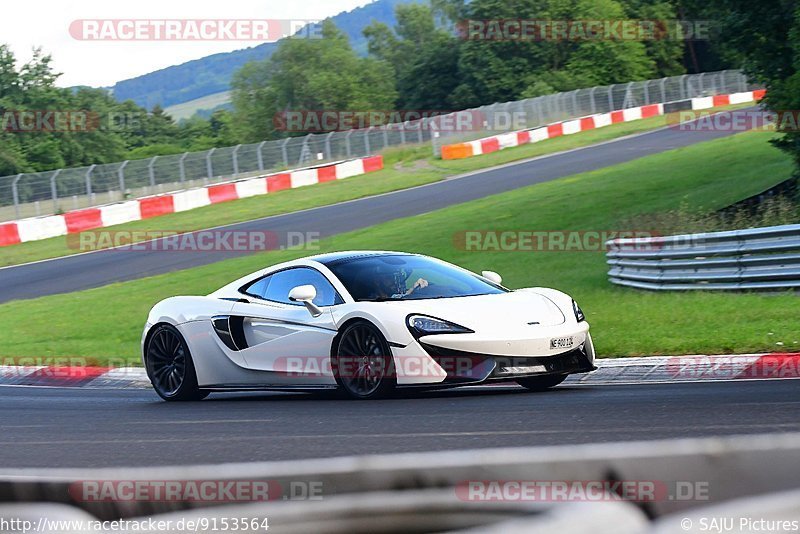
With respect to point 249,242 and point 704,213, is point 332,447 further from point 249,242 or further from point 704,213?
point 249,242

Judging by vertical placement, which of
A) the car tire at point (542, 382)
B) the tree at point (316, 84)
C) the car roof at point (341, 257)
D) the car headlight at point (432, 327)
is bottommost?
the car tire at point (542, 382)

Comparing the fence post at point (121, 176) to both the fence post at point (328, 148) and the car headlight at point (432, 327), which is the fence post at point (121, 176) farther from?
the car headlight at point (432, 327)

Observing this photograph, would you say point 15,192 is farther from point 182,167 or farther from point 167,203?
point 182,167

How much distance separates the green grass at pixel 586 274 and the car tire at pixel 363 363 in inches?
118

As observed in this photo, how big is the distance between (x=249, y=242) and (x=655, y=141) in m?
18.7

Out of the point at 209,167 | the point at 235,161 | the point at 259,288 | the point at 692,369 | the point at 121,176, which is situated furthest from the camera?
the point at 235,161

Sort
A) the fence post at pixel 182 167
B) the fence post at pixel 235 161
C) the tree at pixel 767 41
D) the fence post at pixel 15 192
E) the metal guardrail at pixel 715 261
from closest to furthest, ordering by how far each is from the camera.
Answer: the metal guardrail at pixel 715 261 → the tree at pixel 767 41 → the fence post at pixel 15 192 → the fence post at pixel 182 167 → the fence post at pixel 235 161

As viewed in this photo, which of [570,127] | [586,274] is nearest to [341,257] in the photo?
[586,274]

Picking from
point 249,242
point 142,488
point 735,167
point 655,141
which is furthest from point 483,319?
point 655,141

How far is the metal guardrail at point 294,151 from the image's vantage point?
110 feet

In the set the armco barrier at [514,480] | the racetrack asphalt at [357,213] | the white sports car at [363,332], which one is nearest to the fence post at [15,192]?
the racetrack asphalt at [357,213]

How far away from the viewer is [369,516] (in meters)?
3.23

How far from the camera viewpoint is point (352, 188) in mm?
38094

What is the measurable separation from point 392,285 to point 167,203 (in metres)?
26.5
